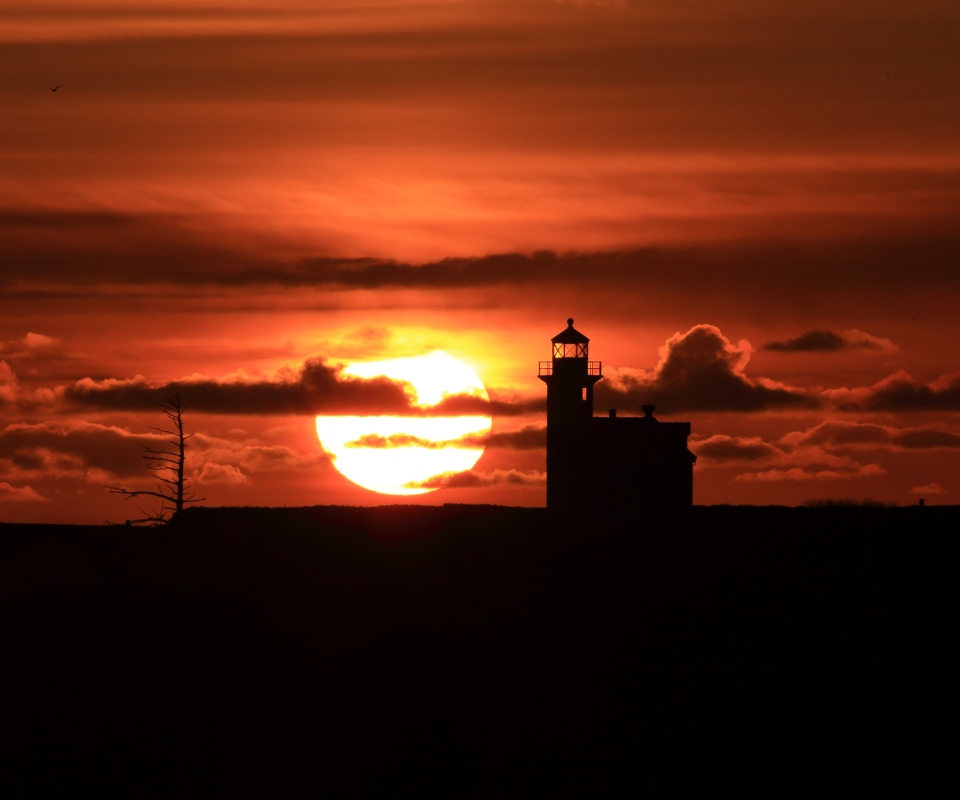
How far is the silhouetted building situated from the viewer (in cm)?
4894

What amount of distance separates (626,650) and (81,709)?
848 centimetres

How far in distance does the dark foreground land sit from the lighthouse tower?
22.3 m

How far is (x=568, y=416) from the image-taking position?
178ft

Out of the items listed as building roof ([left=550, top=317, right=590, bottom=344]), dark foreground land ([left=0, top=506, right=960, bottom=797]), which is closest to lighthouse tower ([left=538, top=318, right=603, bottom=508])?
building roof ([left=550, top=317, right=590, bottom=344])

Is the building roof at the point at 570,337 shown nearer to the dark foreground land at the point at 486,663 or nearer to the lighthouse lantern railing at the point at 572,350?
the lighthouse lantern railing at the point at 572,350

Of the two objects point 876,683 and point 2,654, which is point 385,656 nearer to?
point 2,654

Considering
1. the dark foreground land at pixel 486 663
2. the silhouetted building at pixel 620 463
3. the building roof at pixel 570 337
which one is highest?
the building roof at pixel 570 337

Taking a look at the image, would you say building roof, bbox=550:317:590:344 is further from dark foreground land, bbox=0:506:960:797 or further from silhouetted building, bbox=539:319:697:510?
dark foreground land, bbox=0:506:960:797

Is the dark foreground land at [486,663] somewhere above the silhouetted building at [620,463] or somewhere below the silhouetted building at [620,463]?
below

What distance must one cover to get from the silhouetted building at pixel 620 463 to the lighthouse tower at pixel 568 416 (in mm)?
48

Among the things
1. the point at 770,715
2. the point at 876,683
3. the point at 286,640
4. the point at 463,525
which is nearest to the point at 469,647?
the point at 286,640

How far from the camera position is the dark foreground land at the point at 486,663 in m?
17.9

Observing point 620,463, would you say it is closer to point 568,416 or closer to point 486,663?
point 568,416

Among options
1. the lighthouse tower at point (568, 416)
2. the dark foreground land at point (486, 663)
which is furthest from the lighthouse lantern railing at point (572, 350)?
the dark foreground land at point (486, 663)
